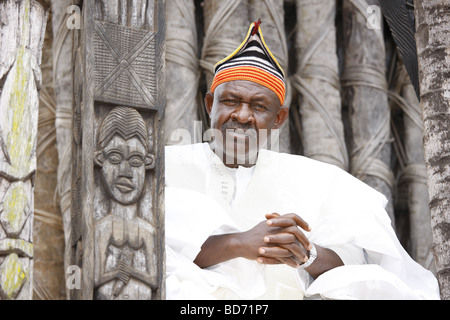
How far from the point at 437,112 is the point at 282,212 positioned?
0.75 m

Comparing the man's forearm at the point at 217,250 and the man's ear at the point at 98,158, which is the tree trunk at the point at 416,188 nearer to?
the man's forearm at the point at 217,250

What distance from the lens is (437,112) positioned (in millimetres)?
3957

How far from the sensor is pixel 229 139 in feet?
13.8

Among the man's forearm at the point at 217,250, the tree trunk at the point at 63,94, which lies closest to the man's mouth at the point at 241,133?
the man's forearm at the point at 217,250

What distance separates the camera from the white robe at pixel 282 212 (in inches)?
146

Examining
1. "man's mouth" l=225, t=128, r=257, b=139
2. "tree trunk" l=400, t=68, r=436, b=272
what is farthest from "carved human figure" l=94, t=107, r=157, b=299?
"tree trunk" l=400, t=68, r=436, b=272

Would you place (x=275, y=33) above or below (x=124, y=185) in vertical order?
above

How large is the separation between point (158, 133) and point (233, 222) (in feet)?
2.35

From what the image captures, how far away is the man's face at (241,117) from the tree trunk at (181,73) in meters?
0.94

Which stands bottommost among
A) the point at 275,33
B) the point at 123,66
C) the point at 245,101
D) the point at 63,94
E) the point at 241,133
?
the point at 123,66

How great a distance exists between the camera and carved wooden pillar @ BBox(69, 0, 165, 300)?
3.13m

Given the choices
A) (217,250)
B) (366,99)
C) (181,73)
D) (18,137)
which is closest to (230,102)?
(217,250)

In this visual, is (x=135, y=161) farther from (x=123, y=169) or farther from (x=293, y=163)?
(x=293, y=163)

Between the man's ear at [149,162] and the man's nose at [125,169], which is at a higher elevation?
the man's ear at [149,162]
